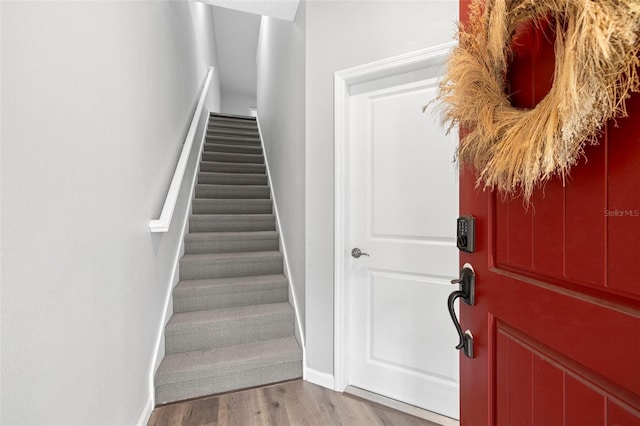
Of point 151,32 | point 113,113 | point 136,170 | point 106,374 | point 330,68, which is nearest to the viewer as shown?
point 106,374

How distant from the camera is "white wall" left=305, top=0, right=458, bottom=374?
1.73 metres

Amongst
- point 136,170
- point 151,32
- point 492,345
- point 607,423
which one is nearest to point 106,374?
point 136,170

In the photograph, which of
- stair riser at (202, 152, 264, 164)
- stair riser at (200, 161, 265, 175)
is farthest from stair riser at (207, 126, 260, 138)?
stair riser at (200, 161, 265, 175)

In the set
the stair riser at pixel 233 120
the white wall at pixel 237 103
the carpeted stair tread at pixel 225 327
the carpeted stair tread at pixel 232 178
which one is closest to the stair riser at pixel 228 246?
the carpeted stair tread at pixel 225 327

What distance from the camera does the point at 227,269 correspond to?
8.08 ft

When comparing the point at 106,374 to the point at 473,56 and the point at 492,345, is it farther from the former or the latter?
the point at 473,56

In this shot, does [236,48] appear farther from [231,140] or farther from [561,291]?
[561,291]

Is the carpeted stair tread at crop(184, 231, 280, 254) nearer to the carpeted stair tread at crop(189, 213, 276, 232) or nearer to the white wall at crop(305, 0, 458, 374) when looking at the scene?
the carpeted stair tread at crop(189, 213, 276, 232)

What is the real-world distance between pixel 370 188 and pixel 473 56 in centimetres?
116

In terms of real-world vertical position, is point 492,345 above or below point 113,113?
below

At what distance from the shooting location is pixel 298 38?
2178 millimetres

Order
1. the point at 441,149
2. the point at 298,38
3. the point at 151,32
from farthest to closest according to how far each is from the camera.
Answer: the point at 298,38 → the point at 151,32 → the point at 441,149

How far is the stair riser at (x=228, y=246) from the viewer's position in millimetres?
2652

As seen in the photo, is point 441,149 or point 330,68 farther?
point 330,68
